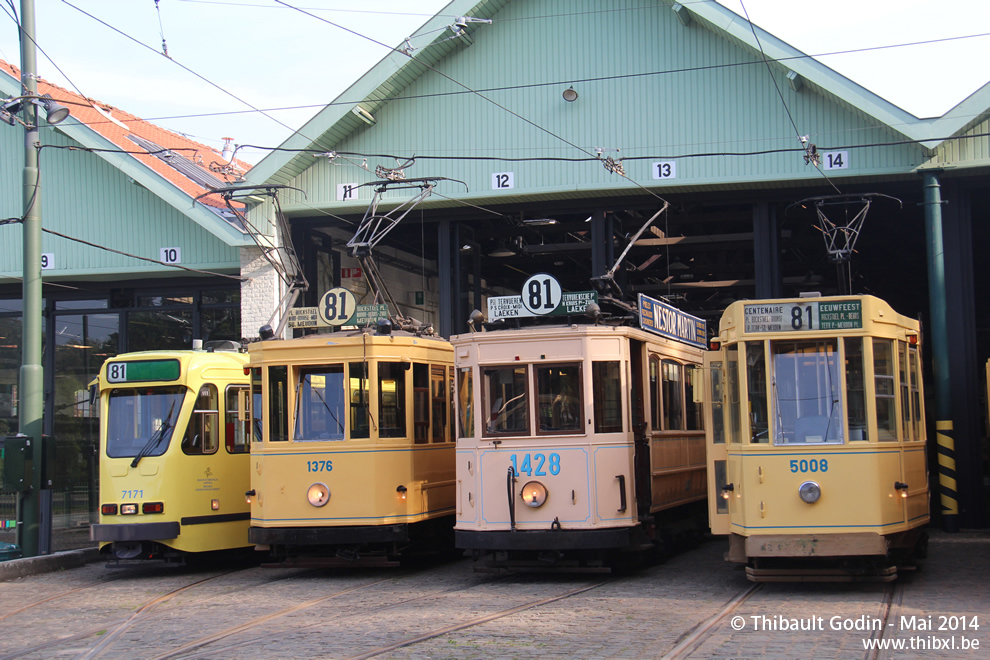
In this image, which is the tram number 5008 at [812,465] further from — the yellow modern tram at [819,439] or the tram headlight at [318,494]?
the tram headlight at [318,494]

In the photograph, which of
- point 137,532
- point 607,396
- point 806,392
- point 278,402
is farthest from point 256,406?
point 806,392

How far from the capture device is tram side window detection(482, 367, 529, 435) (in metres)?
11.2

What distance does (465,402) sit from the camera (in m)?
11.6

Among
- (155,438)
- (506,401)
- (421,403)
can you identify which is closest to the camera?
(506,401)

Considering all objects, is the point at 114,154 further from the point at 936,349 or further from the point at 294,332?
the point at 936,349

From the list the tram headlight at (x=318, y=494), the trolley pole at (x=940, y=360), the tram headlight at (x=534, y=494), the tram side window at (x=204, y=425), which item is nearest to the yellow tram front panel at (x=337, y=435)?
the tram headlight at (x=318, y=494)

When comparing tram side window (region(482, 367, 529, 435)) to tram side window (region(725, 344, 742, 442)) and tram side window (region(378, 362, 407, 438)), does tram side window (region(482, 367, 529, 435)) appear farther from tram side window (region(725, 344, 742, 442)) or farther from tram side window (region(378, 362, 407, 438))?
tram side window (region(725, 344, 742, 442))

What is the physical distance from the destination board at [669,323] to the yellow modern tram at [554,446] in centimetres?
65

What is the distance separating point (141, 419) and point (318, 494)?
268 centimetres

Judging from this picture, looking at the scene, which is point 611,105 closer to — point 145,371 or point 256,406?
point 256,406

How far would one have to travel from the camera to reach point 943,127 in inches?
606

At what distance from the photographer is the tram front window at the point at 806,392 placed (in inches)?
379

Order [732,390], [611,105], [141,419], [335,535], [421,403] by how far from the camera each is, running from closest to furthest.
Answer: [732,390] < [335,535] < [421,403] < [141,419] < [611,105]

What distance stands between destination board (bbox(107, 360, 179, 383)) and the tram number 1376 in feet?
15.0
